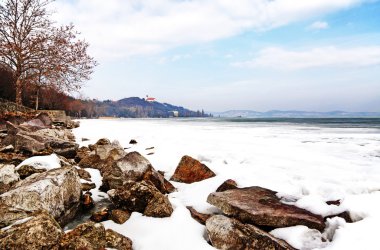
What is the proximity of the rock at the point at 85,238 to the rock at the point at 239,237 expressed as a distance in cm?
170

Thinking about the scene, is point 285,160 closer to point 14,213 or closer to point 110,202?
point 110,202

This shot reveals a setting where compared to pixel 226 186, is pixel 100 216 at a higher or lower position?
lower

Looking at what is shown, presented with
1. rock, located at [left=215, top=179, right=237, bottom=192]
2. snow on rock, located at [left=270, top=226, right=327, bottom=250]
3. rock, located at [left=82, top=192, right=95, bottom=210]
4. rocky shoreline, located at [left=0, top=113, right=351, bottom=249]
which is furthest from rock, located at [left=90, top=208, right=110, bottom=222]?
snow on rock, located at [left=270, top=226, right=327, bottom=250]

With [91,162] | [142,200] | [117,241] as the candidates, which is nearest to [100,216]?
[142,200]

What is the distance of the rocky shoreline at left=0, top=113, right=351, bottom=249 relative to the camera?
3947 mm

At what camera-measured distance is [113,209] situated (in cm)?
577

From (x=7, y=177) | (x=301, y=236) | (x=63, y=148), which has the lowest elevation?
(x=301, y=236)

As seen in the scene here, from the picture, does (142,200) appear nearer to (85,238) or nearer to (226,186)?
(85,238)

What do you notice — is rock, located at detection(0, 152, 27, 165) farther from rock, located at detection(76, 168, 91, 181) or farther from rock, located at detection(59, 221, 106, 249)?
rock, located at detection(59, 221, 106, 249)

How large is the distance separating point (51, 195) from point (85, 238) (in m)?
1.36

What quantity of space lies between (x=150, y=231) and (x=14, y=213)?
2192mm

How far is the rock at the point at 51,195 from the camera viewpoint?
4.67 m

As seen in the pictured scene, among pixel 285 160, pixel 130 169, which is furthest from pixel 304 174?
pixel 130 169

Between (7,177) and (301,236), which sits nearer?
(301,236)
